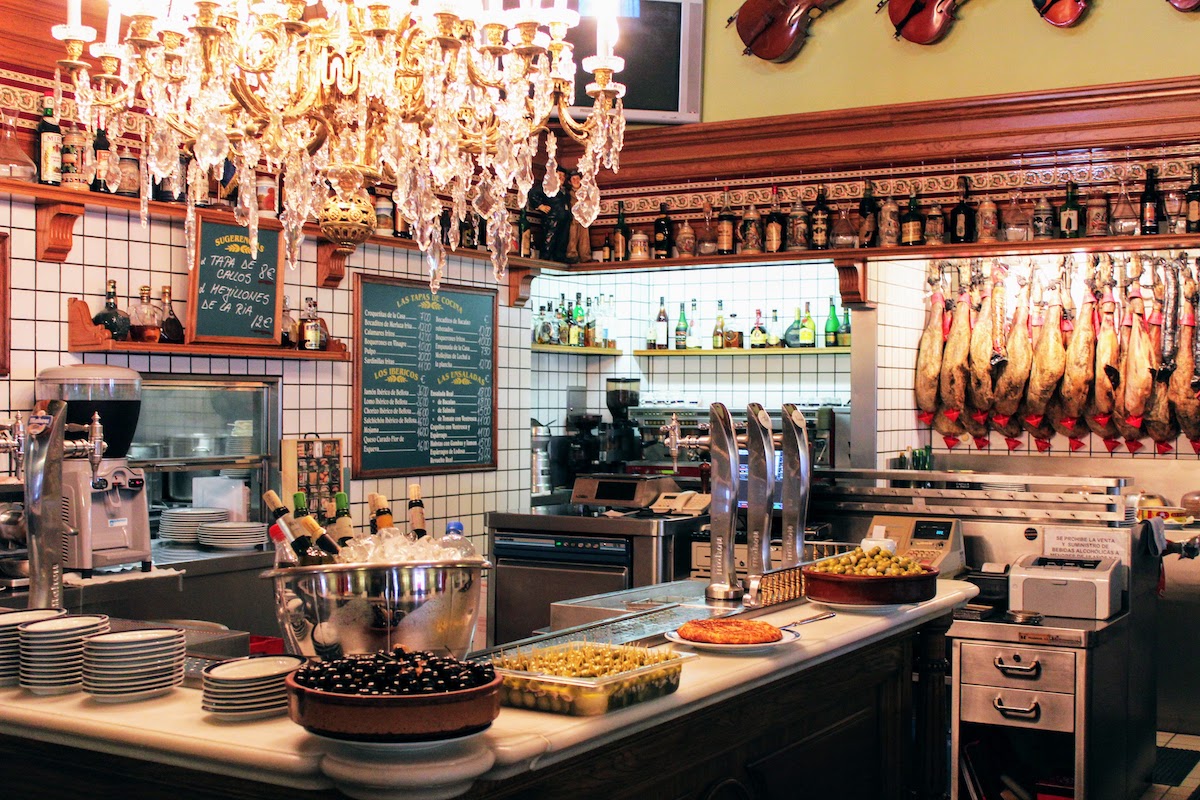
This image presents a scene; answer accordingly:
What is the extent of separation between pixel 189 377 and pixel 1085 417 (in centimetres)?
451

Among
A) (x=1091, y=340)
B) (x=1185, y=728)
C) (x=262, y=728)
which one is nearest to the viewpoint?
(x=262, y=728)

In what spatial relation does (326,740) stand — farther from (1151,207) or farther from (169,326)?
(1151,207)

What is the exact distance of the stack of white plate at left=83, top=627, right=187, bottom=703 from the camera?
228cm

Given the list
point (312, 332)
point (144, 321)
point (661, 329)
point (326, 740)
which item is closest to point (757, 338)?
point (661, 329)

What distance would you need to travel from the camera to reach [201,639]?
3.33m

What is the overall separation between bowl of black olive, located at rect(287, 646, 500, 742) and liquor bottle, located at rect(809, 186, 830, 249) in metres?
5.01

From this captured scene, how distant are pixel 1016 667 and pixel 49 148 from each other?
12.9 ft

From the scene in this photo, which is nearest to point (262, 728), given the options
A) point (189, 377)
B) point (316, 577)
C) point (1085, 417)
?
point (316, 577)

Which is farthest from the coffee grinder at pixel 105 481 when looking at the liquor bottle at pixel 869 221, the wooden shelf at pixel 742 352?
the wooden shelf at pixel 742 352

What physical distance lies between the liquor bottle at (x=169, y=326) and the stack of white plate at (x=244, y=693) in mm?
3250

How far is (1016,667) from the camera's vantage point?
438 cm

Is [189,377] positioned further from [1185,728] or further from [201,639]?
[1185,728]

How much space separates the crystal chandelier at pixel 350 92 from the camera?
10.6ft

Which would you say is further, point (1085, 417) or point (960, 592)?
point (1085, 417)
